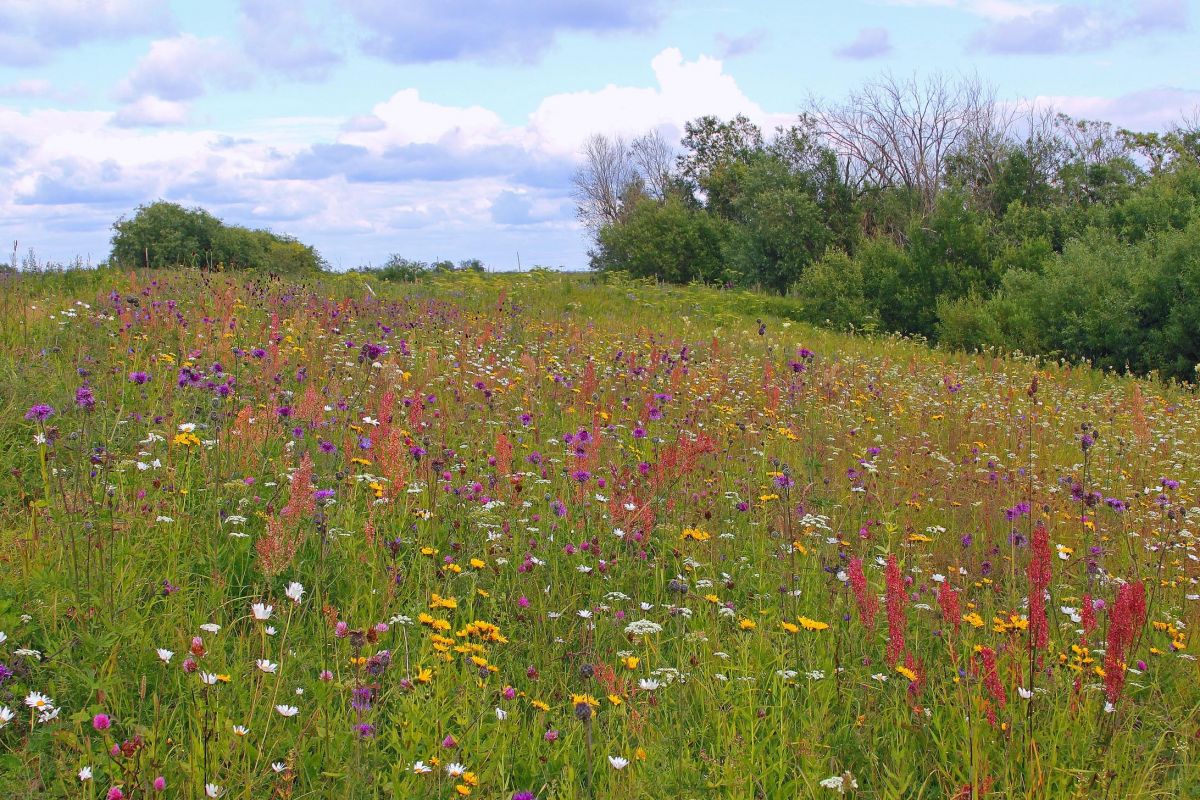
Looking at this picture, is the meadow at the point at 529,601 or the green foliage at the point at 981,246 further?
the green foliage at the point at 981,246

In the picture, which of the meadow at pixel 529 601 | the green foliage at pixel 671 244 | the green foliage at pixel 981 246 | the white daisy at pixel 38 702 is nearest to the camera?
the white daisy at pixel 38 702

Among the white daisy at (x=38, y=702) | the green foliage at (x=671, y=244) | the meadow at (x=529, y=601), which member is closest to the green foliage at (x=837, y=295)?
the green foliage at (x=671, y=244)

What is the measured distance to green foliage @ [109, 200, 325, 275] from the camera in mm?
23823

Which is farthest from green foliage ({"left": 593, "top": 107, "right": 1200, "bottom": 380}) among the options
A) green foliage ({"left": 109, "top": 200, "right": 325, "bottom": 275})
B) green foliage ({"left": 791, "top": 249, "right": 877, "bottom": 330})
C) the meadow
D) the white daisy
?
the white daisy

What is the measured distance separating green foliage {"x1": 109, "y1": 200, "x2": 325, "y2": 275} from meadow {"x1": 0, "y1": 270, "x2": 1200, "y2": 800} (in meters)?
18.2

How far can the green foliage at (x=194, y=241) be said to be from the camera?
78.2 ft

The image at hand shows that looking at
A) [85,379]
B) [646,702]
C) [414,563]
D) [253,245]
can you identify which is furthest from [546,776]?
[253,245]

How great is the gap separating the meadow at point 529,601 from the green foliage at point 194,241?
59.8 feet

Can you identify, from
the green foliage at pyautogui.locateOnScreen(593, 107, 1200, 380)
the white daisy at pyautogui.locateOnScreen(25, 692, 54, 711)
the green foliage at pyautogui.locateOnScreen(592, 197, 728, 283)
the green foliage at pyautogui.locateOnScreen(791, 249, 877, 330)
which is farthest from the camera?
the green foliage at pyautogui.locateOnScreen(592, 197, 728, 283)

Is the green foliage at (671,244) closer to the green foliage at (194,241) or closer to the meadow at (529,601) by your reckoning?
the green foliage at (194,241)

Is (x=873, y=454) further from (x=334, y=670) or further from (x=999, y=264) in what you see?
(x=999, y=264)

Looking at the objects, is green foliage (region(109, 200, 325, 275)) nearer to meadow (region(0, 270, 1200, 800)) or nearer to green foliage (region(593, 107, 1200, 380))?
green foliage (region(593, 107, 1200, 380))

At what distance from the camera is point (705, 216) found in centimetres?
3588

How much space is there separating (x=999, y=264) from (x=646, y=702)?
67.1ft
